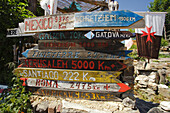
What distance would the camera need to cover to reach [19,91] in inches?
125

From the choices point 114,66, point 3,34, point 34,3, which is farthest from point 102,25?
point 34,3

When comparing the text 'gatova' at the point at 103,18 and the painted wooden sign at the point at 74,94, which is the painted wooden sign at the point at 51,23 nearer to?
the text 'gatova' at the point at 103,18

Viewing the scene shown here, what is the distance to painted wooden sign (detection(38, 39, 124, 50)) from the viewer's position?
307 centimetres

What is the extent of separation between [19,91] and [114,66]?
114 inches

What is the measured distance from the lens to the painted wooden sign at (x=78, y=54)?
2965 millimetres

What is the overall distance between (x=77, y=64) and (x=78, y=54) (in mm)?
299

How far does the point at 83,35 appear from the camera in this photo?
10.4ft

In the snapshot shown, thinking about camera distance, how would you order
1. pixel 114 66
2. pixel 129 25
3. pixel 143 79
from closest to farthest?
pixel 129 25 < pixel 114 66 < pixel 143 79

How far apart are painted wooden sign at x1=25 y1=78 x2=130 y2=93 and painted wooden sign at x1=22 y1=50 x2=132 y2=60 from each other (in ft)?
2.47

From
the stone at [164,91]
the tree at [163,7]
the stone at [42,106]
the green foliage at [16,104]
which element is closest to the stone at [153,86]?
the stone at [164,91]

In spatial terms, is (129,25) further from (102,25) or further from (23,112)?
(23,112)

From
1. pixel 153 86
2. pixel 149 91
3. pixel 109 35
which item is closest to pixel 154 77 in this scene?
pixel 153 86

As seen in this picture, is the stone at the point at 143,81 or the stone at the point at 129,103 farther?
the stone at the point at 143,81

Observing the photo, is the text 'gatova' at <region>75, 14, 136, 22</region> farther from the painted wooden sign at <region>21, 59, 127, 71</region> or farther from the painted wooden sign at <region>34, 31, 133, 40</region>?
→ the painted wooden sign at <region>21, 59, 127, 71</region>
